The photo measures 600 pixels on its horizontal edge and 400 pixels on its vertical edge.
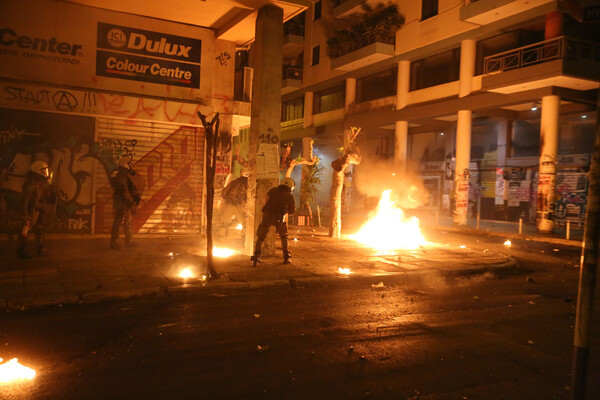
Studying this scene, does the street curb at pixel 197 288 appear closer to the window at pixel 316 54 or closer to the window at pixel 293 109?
the window at pixel 316 54

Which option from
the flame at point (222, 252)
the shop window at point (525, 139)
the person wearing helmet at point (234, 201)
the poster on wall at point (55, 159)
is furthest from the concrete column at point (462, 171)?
the poster on wall at point (55, 159)

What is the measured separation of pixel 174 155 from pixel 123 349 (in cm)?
914

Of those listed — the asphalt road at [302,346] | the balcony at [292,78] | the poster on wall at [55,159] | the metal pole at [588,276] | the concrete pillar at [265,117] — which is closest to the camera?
the metal pole at [588,276]

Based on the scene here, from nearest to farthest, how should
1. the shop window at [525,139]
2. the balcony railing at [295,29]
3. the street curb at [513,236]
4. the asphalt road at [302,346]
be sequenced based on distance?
the asphalt road at [302,346] < the street curb at [513,236] < the shop window at [525,139] < the balcony railing at [295,29]

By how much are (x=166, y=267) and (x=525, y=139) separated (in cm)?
2255

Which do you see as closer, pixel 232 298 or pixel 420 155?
pixel 232 298

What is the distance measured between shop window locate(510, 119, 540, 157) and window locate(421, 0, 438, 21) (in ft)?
25.1

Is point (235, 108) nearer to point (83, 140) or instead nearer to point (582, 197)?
point (83, 140)

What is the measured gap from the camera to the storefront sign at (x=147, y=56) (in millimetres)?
12336

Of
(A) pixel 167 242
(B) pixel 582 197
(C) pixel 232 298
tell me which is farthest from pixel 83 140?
(B) pixel 582 197

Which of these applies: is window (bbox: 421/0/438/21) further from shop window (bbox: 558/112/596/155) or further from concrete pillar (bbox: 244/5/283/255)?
concrete pillar (bbox: 244/5/283/255)

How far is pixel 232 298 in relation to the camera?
723cm

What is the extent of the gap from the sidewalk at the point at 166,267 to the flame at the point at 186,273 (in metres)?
0.10

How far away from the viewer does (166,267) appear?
29.2 ft
